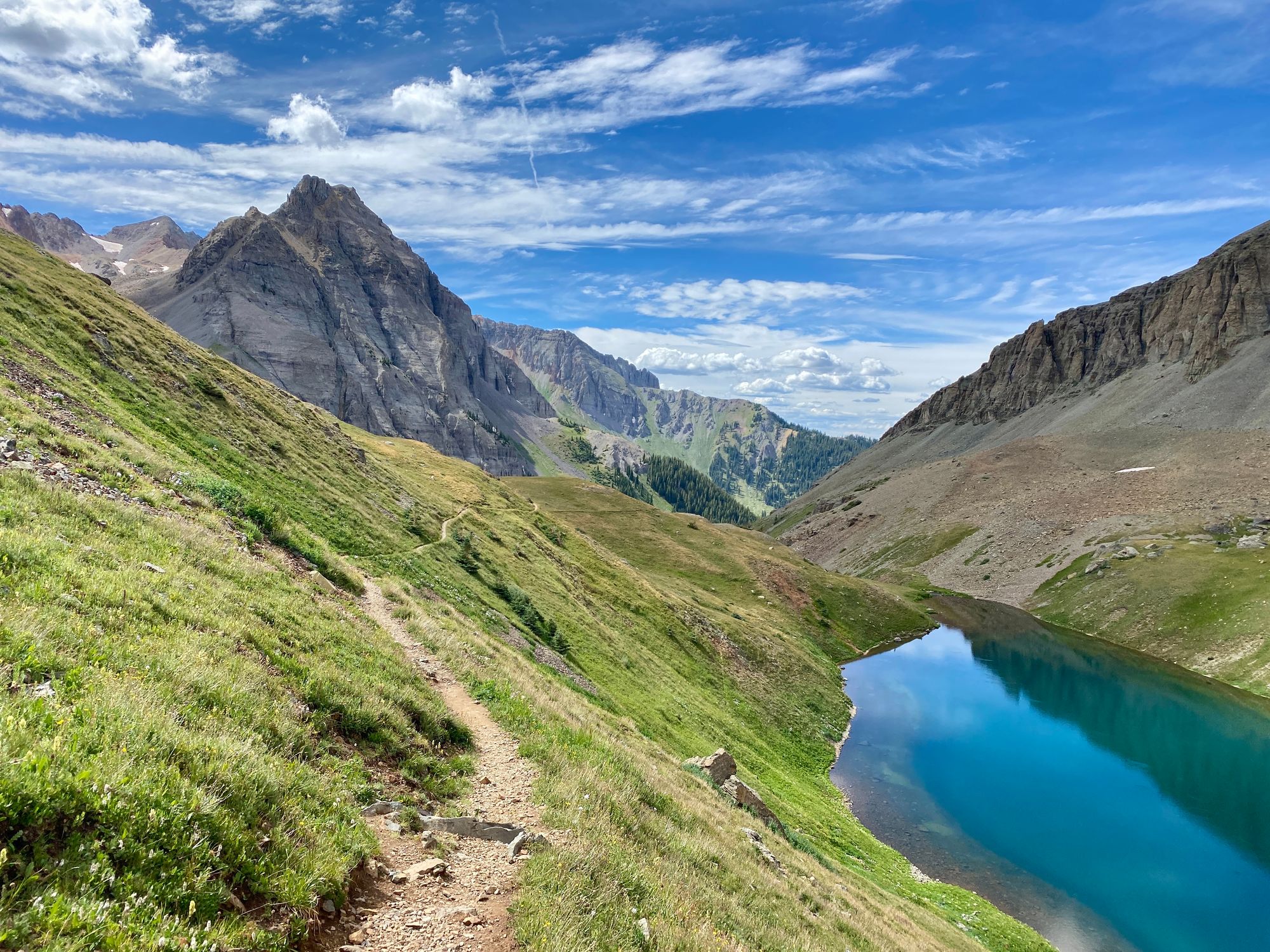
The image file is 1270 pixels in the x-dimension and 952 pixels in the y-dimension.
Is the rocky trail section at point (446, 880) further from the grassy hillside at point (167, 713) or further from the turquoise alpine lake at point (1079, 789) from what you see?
the turquoise alpine lake at point (1079, 789)

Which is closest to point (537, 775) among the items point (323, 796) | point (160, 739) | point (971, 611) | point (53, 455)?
point (323, 796)

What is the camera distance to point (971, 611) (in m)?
103

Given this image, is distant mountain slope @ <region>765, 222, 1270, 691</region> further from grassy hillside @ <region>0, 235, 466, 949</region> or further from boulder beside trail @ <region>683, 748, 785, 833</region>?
grassy hillside @ <region>0, 235, 466, 949</region>

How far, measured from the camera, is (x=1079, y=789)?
46.5m

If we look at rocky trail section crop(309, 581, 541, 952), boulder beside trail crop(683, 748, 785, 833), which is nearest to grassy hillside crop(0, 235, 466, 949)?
rocky trail section crop(309, 581, 541, 952)

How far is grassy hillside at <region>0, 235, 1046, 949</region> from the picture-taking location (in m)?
5.79

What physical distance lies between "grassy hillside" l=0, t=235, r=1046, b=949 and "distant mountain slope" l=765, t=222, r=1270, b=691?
7702cm

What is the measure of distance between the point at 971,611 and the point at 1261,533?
1697 inches

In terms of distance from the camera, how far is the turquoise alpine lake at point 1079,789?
33.1 m

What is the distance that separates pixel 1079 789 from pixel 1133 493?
10399cm

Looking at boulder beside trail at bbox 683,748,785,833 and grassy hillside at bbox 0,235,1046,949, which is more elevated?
grassy hillside at bbox 0,235,1046,949

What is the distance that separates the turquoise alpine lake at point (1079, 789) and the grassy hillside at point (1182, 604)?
4919 millimetres

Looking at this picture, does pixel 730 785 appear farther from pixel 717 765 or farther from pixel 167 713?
pixel 167 713

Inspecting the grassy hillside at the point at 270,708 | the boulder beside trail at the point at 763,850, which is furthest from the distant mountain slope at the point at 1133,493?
the boulder beside trail at the point at 763,850
